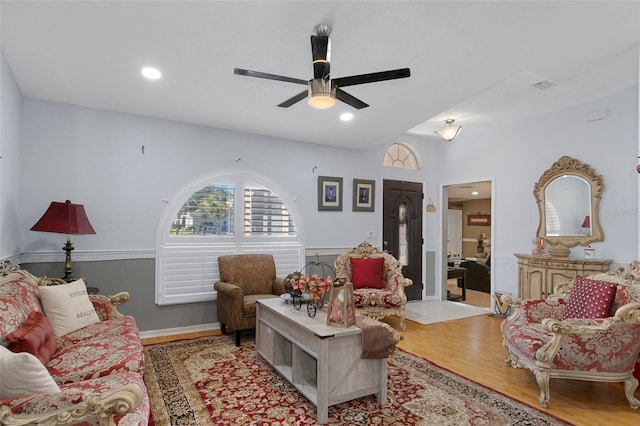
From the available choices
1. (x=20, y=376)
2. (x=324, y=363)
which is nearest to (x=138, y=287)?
(x=324, y=363)

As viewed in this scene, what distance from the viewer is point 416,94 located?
387cm

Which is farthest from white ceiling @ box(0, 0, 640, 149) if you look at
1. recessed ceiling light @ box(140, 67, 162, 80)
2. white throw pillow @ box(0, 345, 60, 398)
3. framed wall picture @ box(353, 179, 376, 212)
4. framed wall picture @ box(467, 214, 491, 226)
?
framed wall picture @ box(467, 214, 491, 226)

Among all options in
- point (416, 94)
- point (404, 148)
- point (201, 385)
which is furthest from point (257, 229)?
point (404, 148)

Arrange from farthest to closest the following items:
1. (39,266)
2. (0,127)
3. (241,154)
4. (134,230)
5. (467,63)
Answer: (241,154) → (134,230) → (39,266) → (467,63) → (0,127)

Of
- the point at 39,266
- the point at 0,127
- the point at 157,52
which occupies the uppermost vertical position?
the point at 157,52

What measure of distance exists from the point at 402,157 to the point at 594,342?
14.3 feet

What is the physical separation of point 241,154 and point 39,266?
8.49ft

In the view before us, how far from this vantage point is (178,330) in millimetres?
4422

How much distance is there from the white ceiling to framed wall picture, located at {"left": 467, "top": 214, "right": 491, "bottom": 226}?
7.34 metres

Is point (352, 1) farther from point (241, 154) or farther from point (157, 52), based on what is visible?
point (241, 154)

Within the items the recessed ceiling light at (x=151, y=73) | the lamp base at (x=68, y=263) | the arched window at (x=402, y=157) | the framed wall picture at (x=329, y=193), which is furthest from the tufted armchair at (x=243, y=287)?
the arched window at (x=402, y=157)

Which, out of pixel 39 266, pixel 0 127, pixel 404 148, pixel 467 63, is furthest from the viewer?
pixel 404 148

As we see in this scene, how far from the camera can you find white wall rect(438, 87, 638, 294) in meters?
4.11

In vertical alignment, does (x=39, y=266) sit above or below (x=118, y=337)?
above
